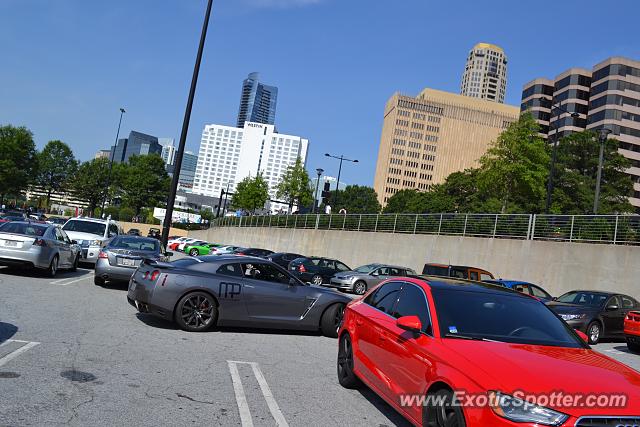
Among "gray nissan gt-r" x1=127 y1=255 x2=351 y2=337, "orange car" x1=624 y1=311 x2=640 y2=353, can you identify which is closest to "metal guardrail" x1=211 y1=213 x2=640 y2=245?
"orange car" x1=624 y1=311 x2=640 y2=353

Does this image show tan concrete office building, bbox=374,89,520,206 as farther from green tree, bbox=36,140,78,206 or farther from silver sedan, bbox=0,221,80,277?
silver sedan, bbox=0,221,80,277

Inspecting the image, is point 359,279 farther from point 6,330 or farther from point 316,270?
point 6,330

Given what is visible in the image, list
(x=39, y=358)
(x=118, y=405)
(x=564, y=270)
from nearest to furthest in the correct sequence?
(x=118, y=405)
(x=39, y=358)
(x=564, y=270)

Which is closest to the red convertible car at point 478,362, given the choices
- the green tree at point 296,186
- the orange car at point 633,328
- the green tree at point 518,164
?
the orange car at point 633,328

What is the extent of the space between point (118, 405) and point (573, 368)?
3.82 m

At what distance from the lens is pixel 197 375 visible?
643 centimetres

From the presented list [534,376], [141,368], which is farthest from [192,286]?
[534,376]

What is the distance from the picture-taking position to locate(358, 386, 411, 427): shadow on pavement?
18.0 ft

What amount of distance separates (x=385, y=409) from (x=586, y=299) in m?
11.2

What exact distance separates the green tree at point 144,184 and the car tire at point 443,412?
10311cm

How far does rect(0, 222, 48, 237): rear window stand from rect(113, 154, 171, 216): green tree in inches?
3580

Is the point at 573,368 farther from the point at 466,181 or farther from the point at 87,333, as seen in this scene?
the point at 466,181

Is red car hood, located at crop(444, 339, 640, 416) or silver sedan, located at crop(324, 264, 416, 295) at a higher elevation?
red car hood, located at crop(444, 339, 640, 416)

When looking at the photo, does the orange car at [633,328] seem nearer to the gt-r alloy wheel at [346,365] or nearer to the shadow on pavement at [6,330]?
the gt-r alloy wheel at [346,365]
